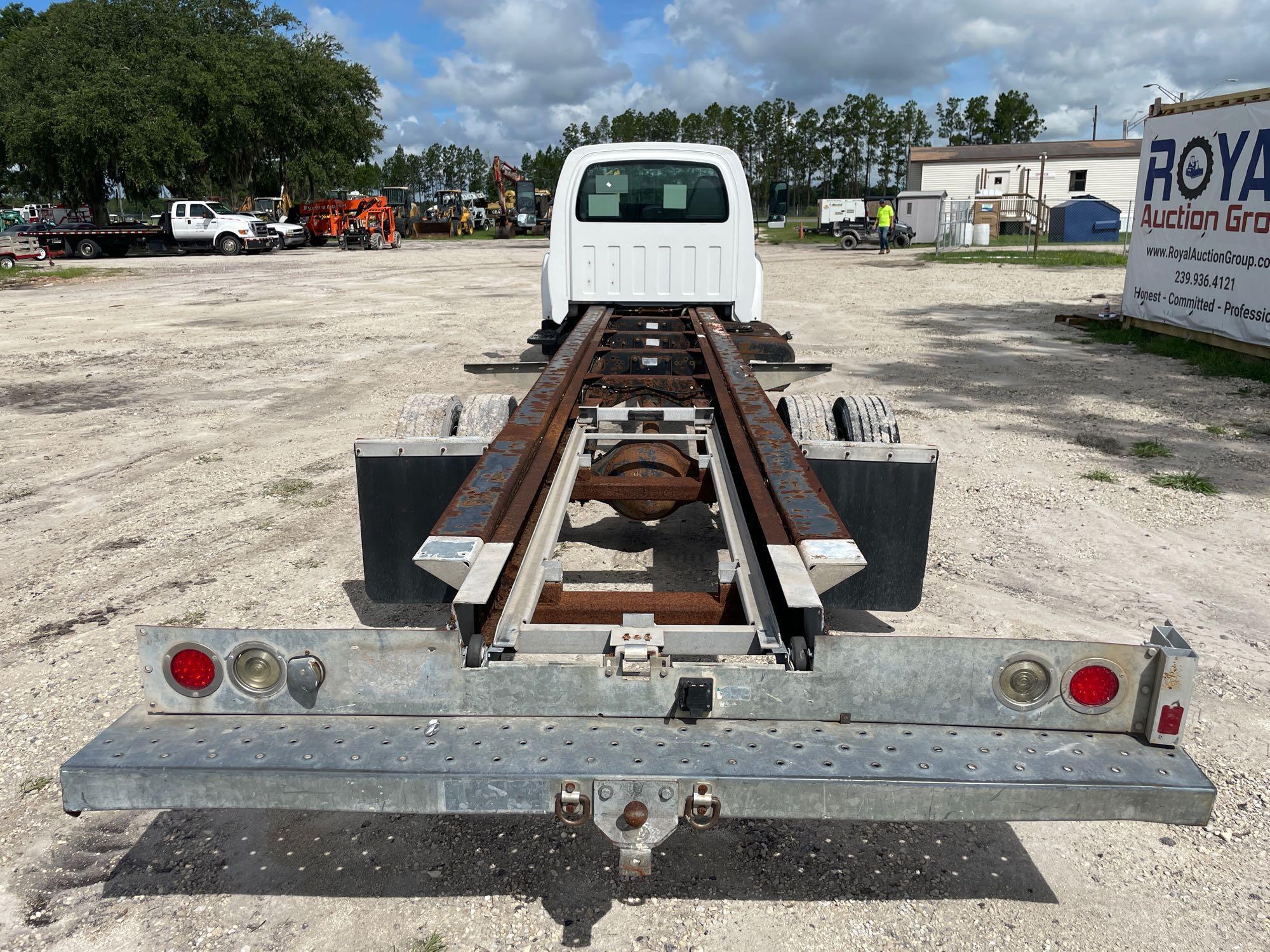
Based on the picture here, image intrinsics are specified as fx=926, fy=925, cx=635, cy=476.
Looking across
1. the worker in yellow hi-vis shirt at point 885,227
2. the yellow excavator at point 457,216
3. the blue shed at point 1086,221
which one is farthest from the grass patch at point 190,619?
the yellow excavator at point 457,216

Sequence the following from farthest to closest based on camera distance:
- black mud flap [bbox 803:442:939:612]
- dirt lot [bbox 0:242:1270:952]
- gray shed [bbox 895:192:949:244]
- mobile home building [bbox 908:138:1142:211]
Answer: mobile home building [bbox 908:138:1142:211] → gray shed [bbox 895:192:949:244] → black mud flap [bbox 803:442:939:612] → dirt lot [bbox 0:242:1270:952]

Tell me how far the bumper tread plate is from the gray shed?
135ft

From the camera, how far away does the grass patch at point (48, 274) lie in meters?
23.1

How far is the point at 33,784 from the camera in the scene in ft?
10.1

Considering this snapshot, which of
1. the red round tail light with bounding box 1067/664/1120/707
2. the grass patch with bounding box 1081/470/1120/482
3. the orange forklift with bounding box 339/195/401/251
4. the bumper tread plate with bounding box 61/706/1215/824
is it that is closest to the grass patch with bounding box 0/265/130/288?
the orange forklift with bounding box 339/195/401/251

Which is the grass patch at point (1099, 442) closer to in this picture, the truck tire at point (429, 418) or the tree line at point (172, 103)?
the truck tire at point (429, 418)

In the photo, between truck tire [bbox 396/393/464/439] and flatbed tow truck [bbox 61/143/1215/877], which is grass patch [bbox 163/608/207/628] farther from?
flatbed tow truck [bbox 61/143/1215/877]

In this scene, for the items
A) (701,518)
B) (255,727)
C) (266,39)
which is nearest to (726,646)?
(255,727)

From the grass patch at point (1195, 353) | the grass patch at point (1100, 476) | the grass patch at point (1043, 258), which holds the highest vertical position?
the grass patch at point (1043, 258)

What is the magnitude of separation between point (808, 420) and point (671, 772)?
3.02m

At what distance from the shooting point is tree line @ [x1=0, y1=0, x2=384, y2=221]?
38844 mm

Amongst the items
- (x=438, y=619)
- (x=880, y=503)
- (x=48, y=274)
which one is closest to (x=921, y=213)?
(x=48, y=274)

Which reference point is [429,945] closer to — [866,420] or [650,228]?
[866,420]

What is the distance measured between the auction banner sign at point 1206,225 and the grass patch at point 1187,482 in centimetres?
489
